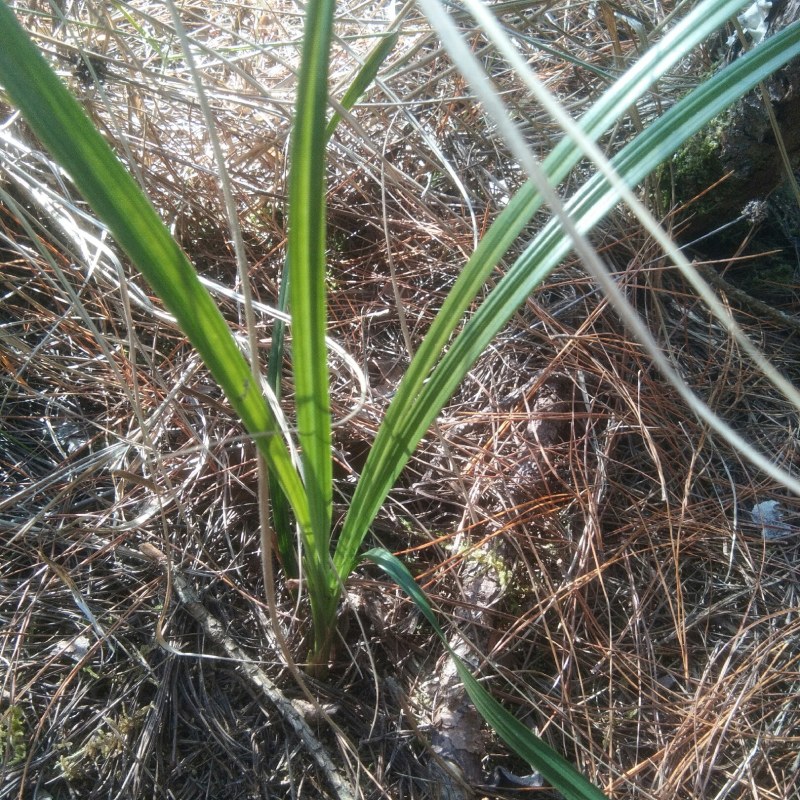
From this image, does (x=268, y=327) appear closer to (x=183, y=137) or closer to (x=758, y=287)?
(x=183, y=137)

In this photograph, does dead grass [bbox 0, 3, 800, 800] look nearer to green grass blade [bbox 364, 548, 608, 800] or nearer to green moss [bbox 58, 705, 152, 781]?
green moss [bbox 58, 705, 152, 781]

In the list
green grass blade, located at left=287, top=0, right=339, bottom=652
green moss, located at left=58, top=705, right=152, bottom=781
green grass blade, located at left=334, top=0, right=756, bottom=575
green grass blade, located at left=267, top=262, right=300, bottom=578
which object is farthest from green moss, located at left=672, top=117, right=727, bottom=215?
green moss, located at left=58, top=705, right=152, bottom=781

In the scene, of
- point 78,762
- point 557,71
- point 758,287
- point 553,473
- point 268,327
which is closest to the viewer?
point 78,762

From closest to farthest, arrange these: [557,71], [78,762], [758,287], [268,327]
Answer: [78,762], [268,327], [758,287], [557,71]

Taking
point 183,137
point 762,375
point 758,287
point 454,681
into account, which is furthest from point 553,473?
point 183,137

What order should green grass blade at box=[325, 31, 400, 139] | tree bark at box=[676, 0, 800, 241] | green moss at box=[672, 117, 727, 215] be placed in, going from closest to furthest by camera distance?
green grass blade at box=[325, 31, 400, 139] < tree bark at box=[676, 0, 800, 241] < green moss at box=[672, 117, 727, 215]

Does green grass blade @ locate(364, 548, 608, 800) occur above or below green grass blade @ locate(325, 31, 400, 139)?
below

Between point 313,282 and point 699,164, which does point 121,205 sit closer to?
point 313,282
